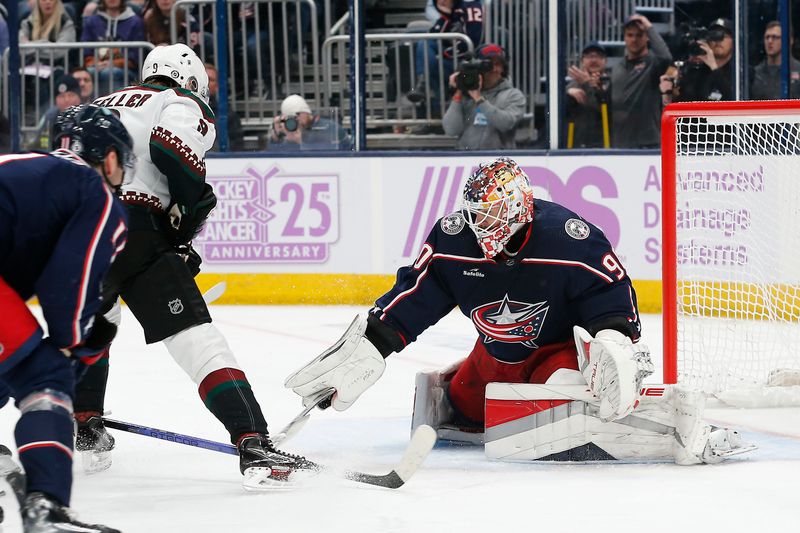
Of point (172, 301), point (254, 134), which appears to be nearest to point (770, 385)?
point (172, 301)

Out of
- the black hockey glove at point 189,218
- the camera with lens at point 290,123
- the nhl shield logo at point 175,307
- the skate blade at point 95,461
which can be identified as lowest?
the skate blade at point 95,461

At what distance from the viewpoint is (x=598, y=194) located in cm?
632

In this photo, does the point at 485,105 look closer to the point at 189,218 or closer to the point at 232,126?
→ the point at 232,126

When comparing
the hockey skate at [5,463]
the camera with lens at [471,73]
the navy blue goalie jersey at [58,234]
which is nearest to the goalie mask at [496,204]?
the navy blue goalie jersey at [58,234]

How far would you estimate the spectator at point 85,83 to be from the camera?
7262mm

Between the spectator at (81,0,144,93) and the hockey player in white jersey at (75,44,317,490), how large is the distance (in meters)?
4.16

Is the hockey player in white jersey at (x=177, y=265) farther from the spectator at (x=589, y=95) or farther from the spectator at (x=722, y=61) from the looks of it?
the spectator at (x=722, y=61)

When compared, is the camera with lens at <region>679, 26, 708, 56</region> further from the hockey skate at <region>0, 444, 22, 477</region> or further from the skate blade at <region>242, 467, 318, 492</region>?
the hockey skate at <region>0, 444, 22, 477</region>

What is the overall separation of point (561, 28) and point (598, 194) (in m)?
0.89

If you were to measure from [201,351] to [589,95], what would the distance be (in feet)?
13.5

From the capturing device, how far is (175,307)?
119 inches

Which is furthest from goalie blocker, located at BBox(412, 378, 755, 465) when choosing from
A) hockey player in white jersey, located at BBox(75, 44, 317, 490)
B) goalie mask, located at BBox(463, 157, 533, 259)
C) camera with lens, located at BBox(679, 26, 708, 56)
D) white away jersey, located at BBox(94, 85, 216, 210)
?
camera with lens, located at BBox(679, 26, 708, 56)

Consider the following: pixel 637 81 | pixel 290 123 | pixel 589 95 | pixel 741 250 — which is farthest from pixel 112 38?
pixel 741 250

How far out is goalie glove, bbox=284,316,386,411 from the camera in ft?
10.8
